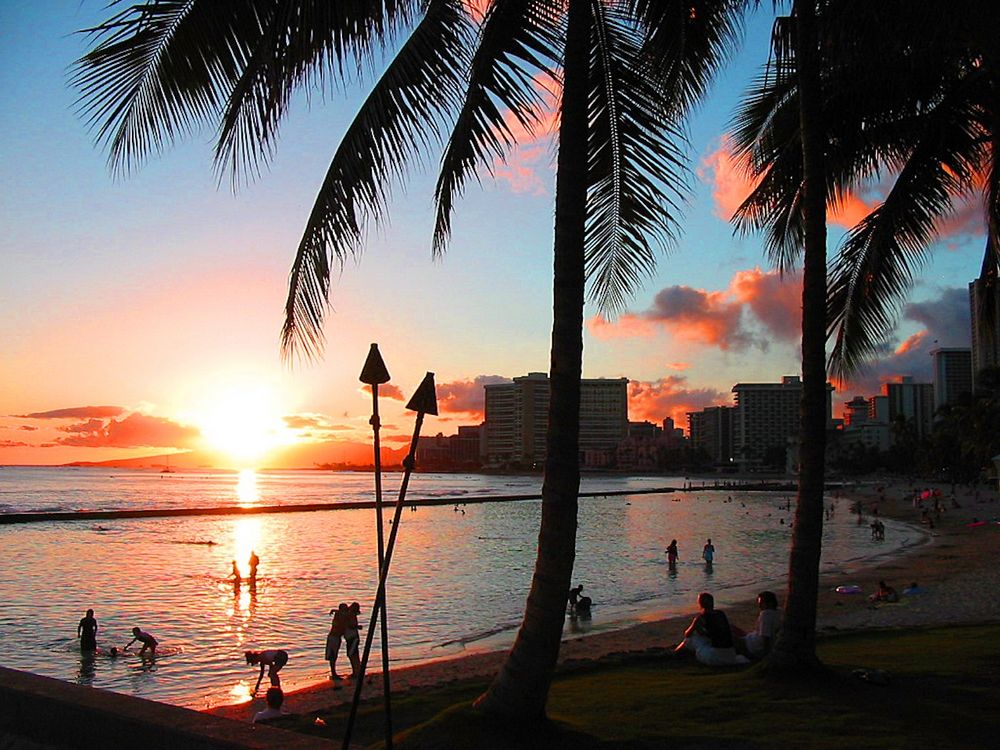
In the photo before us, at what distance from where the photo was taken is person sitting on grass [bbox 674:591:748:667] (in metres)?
8.93

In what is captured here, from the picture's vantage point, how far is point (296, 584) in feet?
94.2

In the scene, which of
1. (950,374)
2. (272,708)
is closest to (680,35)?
(272,708)

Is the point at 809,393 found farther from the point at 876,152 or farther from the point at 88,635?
the point at 88,635

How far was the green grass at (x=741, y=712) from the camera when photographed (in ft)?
17.4

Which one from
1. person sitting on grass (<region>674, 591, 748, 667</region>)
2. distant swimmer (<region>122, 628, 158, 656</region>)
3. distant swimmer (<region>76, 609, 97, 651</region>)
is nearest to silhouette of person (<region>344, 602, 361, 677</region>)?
distant swimmer (<region>122, 628, 158, 656</region>)

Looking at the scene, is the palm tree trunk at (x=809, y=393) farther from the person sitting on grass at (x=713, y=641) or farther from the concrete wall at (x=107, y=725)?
the concrete wall at (x=107, y=725)

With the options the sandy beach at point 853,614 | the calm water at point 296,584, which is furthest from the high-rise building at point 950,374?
the sandy beach at point 853,614

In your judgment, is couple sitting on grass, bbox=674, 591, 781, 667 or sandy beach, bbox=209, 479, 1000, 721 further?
sandy beach, bbox=209, 479, 1000, 721

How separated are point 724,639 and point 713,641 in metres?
0.12

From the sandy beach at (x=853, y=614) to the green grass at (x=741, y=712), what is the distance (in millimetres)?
2725

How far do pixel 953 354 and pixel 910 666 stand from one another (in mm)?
171502

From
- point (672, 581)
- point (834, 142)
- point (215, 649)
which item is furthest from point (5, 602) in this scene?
point (834, 142)

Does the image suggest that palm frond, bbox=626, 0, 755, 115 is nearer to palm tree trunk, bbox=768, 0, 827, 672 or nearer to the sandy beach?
palm tree trunk, bbox=768, 0, 827, 672

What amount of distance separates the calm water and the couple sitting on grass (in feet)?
26.2
